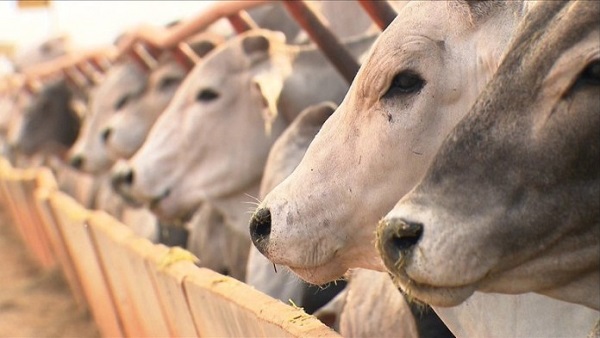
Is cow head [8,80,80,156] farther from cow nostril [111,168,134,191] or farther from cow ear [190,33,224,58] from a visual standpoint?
cow nostril [111,168,134,191]

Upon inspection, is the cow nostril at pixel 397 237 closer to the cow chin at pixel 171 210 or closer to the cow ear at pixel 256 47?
the cow ear at pixel 256 47

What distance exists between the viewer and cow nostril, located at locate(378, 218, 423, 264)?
65.8 inches

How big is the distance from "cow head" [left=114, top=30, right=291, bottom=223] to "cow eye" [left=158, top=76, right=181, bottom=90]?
0.81 meters

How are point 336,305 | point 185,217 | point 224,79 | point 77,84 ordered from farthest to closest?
1. point 77,84
2. point 185,217
3. point 224,79
4. point 336,305

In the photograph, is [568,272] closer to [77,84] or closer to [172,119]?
[172,119]

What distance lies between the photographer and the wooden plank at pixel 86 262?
4742 mm

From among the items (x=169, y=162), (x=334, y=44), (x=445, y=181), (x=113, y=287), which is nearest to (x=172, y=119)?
(x=169, y=162)

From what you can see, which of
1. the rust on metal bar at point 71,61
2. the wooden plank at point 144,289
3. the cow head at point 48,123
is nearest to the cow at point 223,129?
the wooden plank at point 144,289

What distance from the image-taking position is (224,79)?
4.28 m

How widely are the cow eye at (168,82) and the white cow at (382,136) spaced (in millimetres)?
2885

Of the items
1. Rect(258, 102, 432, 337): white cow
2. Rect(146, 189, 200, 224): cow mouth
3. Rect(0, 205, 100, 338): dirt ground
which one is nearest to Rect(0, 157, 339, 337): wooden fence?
Rect(0, 205, 100, 338): dirt ground

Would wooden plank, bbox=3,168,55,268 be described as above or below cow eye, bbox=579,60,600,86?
below

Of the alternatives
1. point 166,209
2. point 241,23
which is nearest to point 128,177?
point 166,209

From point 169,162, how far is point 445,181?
9.39 ft
